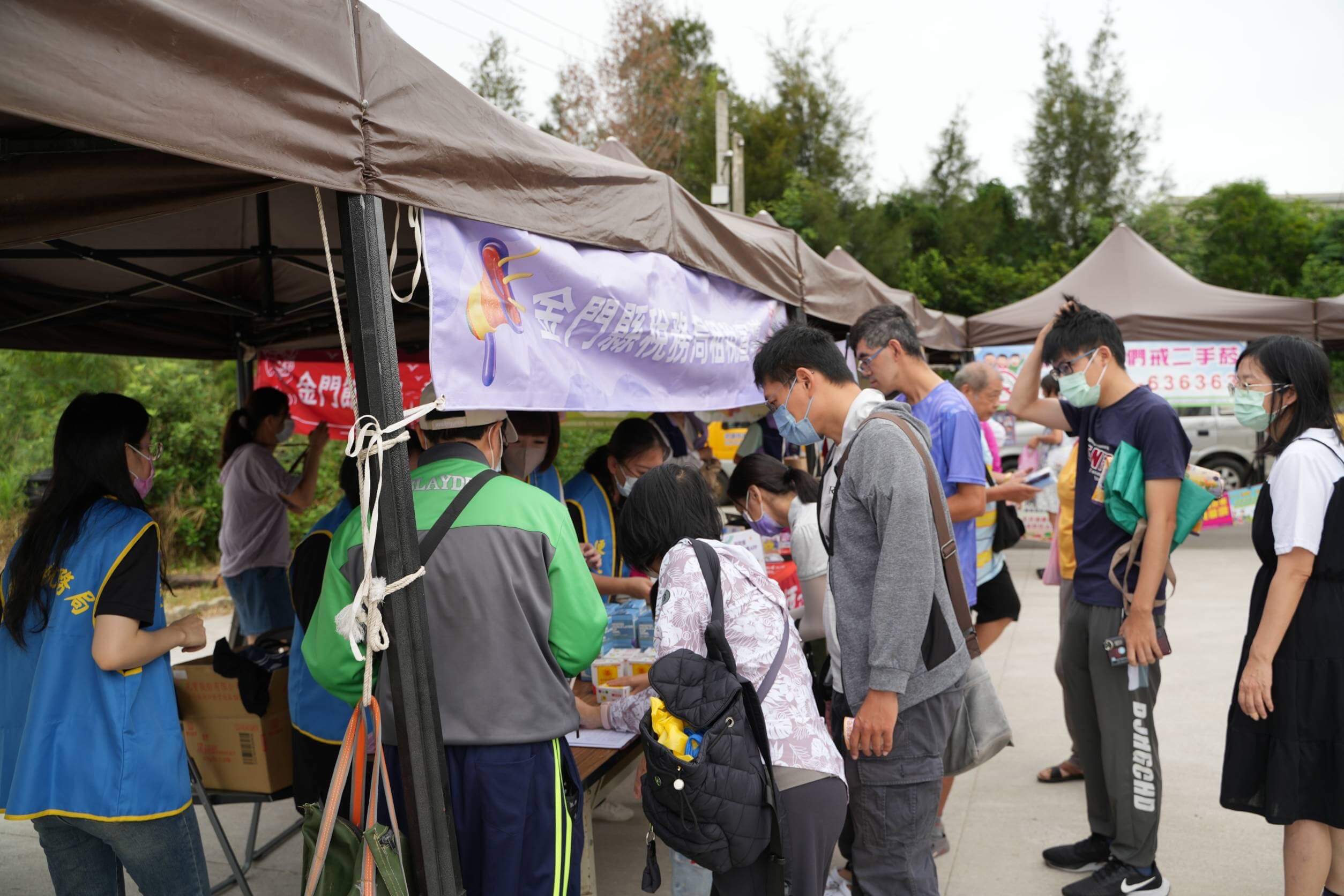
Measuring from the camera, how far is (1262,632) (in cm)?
267

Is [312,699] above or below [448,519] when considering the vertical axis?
below

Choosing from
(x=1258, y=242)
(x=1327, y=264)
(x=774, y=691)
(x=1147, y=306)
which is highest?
(x=1258, y=242)

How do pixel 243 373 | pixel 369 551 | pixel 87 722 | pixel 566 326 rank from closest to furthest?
pixel 369 551 < pixel 87 722 < pixel 566 326 < pixel 243 373

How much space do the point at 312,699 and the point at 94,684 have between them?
0.62m

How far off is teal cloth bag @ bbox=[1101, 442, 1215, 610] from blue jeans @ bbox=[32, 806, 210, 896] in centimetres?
285

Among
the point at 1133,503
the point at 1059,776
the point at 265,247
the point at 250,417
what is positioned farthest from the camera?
the point at 250,417

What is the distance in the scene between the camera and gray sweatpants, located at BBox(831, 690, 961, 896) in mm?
2336

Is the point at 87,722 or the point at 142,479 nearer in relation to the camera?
the point at 87,722

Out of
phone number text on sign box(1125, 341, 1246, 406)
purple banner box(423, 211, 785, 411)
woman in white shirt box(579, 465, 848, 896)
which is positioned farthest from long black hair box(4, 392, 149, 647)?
phone number text on sign box(1125, 341, 1246, 406)

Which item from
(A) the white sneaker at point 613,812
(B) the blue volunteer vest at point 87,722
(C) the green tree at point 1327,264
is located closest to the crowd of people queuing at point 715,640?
(B) the blue volunteer vest at point 87,722

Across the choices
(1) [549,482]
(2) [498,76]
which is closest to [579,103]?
(2) [498,76]

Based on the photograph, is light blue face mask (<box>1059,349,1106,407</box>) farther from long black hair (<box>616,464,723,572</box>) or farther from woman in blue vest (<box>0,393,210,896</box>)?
woman in blue vest (<box>0,393,210,896</box>)

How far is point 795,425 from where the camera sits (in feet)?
9.00

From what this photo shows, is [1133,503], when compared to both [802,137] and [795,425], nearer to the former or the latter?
[795,425]
